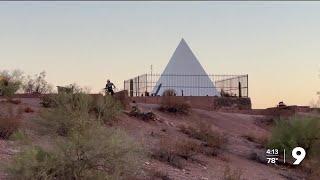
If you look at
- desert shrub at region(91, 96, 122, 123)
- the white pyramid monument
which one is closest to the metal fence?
the white pyramid monument

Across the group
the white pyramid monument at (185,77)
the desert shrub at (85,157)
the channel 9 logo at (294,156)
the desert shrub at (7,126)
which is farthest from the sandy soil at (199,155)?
the white pyramid monument at (185,77)

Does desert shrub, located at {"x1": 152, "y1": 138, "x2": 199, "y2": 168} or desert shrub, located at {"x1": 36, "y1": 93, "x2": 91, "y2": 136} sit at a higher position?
desert shrub, located at {"x1": 36, "y1": 93, "x2": 91, "y2": 136}

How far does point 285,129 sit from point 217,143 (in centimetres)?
287

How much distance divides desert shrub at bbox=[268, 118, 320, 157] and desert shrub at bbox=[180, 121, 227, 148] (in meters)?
2.20

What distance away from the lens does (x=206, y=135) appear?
25.4 metres

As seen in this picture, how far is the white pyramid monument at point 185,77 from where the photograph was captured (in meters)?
53.8

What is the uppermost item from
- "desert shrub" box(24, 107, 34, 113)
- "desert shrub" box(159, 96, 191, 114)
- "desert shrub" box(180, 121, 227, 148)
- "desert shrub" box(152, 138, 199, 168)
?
"desert shrub" box(159, 96, 191, 114)

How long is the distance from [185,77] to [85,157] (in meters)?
42.5

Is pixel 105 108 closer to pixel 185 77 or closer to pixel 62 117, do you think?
pixel 62 117

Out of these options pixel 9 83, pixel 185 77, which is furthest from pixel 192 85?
pixel 9 83

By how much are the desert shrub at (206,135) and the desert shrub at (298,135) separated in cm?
220

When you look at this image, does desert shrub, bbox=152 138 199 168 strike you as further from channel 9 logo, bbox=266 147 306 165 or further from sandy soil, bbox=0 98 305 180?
channel 9 logo, bbox=266 147 306 165

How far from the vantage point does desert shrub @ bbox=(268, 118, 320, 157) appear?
23.9 metres

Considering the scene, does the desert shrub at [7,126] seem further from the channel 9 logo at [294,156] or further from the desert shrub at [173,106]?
the desert shrub at [173,106]
